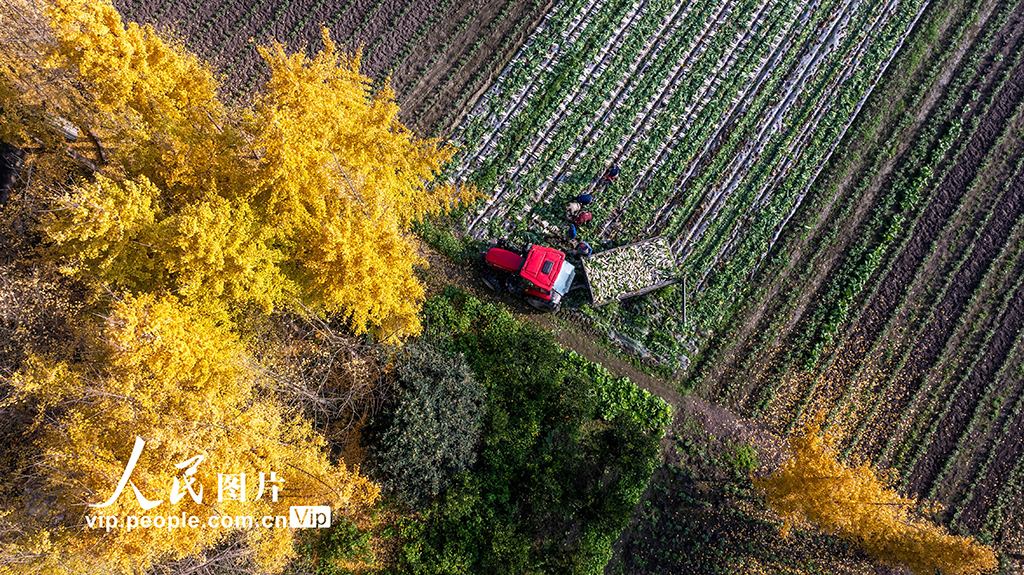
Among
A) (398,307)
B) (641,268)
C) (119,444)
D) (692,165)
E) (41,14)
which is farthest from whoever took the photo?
(692,165)

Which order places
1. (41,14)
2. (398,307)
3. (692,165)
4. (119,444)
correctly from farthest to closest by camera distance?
1. (692,165)
2. (41,14)
3. (398,307)
4. (119,444)

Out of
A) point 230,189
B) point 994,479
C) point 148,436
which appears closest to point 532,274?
point 230,189

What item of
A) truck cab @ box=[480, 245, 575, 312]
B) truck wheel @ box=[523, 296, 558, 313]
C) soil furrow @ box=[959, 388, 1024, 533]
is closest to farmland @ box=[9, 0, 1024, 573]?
soil furrow @ box=[959, 388, 1024, 533]

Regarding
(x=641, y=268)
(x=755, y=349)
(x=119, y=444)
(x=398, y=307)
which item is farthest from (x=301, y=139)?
(x=755, y=349)

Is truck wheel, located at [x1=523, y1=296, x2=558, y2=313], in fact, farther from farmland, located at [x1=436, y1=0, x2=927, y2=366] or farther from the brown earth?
the brown earth

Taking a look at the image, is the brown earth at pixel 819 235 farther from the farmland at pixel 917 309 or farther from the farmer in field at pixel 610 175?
the farmer in field at pixel 610 175

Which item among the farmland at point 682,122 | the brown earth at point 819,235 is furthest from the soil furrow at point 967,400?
the farmland at point 682,122

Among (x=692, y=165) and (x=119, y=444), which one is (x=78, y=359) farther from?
(x=692, y=165)
